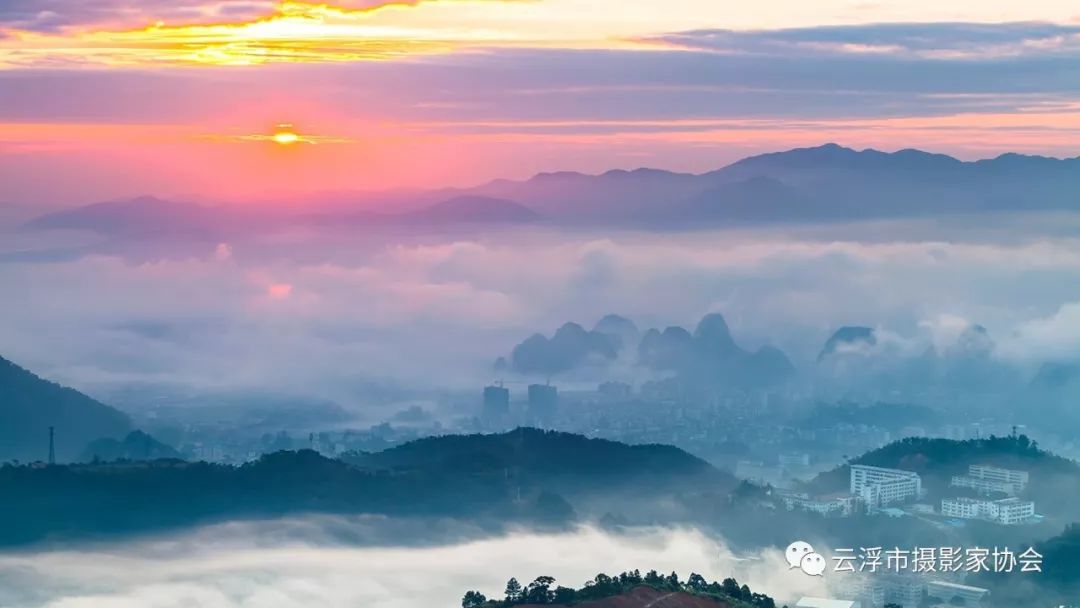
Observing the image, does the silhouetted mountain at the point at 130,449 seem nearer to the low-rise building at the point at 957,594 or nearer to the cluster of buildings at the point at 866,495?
the cluster of buildings at the point at 866,495

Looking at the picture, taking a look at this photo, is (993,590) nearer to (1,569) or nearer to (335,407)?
(1,569)

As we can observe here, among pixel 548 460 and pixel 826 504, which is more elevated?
pixel 548 460

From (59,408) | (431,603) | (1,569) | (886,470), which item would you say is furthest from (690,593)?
(59,408)

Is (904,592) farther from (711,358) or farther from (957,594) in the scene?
(711,358)

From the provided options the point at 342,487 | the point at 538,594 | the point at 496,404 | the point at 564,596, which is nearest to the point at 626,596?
the point at 564,596

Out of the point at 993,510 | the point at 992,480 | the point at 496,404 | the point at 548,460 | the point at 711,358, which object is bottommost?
the point at 993,510

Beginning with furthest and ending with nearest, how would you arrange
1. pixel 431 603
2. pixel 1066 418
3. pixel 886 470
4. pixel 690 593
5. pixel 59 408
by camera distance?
1. pixel 1066 418
2. pixel 59 408
3. pixel 886 470
4. pixel 431 603
5. pixel 690 593

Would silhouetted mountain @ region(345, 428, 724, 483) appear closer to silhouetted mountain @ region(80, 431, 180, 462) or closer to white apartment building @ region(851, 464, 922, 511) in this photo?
white apartment building @ region(851, 464, 922, 511)
